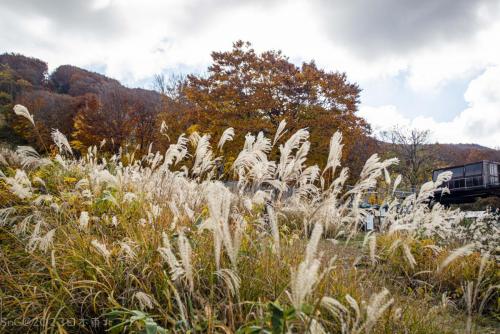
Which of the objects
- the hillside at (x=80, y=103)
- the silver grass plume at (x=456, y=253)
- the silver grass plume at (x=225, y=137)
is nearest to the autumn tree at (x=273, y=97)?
the hillside at (x=80, y=103)

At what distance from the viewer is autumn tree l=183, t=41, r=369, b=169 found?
17.8m

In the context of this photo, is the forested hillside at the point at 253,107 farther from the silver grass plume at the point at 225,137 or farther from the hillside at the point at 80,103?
the silver grass plume at the point at 225,137

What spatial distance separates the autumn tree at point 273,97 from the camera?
17.8 m

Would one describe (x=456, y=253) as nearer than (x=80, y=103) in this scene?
Yes

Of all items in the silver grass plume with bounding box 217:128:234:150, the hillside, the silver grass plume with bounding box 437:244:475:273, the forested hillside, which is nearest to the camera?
the silver grass plume with bounding box 437:244:475:273

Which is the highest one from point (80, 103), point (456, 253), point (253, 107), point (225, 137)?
point (80, 103)

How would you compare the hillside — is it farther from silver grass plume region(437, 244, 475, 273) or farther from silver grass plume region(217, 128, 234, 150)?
silver grass plume region(437, 244, 475, 273)

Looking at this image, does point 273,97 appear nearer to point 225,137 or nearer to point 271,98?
point 271,98

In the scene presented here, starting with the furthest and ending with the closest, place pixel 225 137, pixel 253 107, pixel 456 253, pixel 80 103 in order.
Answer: pixel 80 103 → pixel 253 107 → pixel 225 137 → pixel 456 253

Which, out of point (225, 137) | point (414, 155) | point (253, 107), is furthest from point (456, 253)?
point (414, 155)

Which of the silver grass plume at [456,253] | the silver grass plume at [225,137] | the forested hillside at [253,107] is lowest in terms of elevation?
the silver grass plume at [456,253]

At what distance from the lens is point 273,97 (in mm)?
18656

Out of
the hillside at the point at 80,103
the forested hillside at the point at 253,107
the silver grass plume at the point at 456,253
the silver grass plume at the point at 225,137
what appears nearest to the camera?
the silver grass plume at the point at 456,253

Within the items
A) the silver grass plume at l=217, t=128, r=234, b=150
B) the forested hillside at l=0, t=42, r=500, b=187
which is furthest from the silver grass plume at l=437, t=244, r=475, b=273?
the forested hillside at l=0, t=42, r=500, b=187
